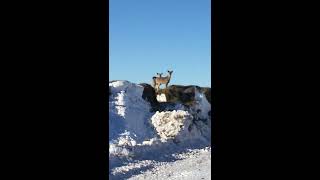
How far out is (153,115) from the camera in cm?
1020

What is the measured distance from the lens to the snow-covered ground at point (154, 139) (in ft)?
21.1

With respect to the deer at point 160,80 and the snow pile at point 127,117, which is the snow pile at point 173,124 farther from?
the deer at point 160,80

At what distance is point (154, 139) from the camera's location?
330 inches

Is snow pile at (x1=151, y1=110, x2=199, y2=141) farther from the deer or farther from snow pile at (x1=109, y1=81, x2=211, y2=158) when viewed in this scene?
the deer

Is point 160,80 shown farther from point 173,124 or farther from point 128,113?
point 173,124

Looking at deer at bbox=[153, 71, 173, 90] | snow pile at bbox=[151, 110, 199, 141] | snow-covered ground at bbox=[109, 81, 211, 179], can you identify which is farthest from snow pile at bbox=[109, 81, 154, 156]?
deer at bbox=[153, 71, 173, 90]

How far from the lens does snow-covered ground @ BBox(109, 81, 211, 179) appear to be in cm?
643

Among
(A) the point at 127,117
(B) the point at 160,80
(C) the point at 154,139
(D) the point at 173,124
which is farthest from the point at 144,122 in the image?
(B) the point at 160,80

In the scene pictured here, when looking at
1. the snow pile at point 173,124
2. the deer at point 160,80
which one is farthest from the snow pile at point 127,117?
the deer at point 160,80
